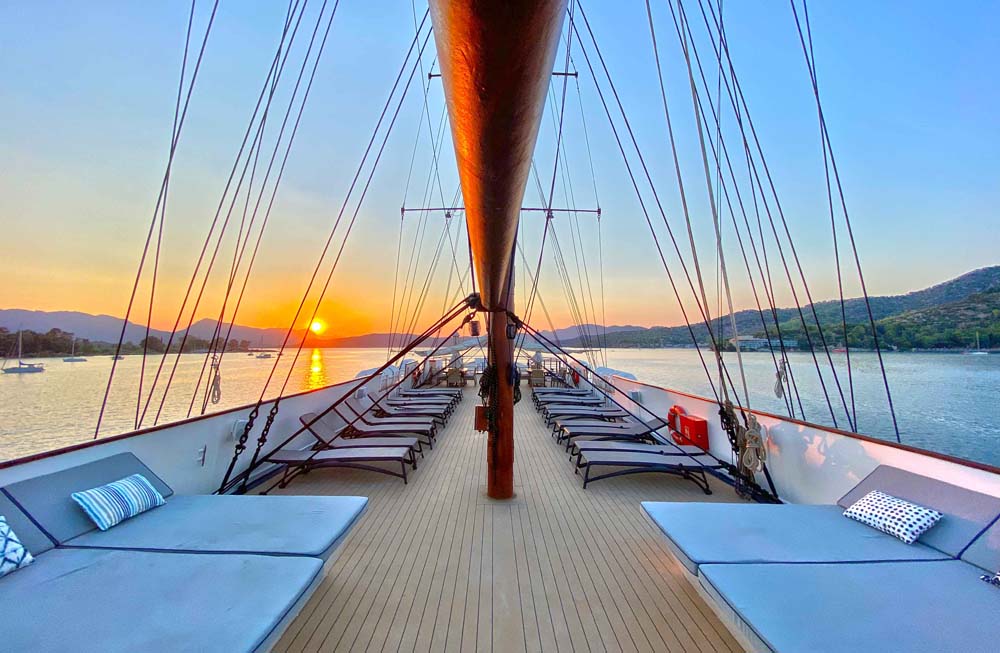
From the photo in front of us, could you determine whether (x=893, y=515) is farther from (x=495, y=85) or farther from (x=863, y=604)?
(x=495, y=85)

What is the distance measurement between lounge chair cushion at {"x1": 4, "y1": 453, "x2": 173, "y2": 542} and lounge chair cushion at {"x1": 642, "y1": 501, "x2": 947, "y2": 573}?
3164mm

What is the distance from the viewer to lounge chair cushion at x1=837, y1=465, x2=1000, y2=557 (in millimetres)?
2338

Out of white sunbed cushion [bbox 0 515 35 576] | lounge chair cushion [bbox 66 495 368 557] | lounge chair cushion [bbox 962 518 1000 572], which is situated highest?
white sunbed cushion [bbox 0 515 35 576]

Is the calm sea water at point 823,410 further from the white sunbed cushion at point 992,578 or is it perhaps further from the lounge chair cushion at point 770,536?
the white sunbed cushion at point 992,578

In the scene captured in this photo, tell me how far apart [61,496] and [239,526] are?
934 mm

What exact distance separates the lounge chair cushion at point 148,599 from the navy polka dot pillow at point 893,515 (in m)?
3.02

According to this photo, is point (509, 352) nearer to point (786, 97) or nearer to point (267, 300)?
point (786, 97)

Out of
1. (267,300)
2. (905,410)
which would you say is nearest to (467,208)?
(267,300)

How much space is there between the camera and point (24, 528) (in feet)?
7.46

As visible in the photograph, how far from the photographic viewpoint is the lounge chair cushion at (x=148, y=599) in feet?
5.36

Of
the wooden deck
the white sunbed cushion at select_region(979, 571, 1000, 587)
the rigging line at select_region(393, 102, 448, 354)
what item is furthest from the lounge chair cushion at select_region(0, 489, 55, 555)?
the rigging line at select_region(393, 102, 448, 354)

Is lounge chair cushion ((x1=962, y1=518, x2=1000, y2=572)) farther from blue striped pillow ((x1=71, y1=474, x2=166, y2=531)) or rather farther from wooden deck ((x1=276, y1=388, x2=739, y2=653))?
blue striped pillow ((x1=71, y1=474, x2=166, y2=531))

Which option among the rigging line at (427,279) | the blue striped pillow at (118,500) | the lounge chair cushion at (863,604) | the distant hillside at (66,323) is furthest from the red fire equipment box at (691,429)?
the distant hillside at (66,323)

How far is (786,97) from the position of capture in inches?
296
